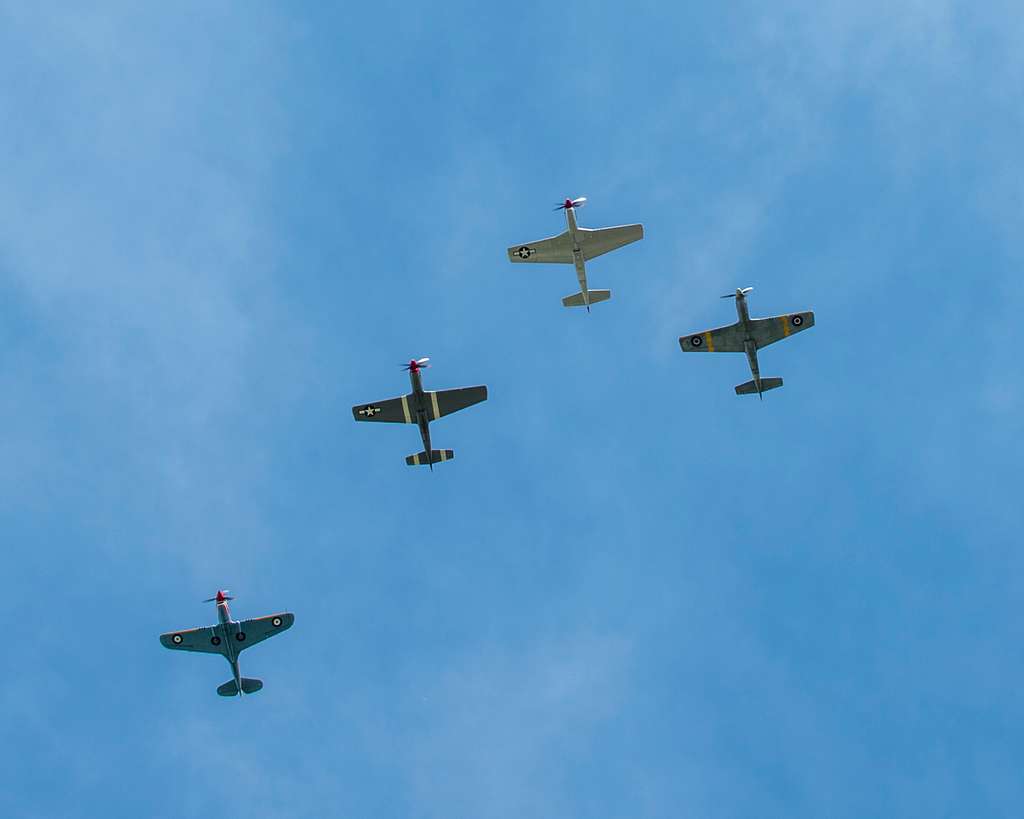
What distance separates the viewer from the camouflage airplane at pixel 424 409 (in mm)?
101625

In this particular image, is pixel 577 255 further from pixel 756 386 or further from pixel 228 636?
pixel 228 636

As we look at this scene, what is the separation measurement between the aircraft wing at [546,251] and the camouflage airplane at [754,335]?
49.4 ft

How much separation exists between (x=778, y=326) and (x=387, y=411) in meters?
35.6

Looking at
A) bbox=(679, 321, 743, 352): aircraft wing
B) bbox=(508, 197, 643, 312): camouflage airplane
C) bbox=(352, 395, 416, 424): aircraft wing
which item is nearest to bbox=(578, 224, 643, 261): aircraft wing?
bbox=(508, 197, 643, 312): camouflage airplane

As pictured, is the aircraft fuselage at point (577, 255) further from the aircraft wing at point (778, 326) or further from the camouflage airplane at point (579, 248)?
the aircraft wing at point (778, 326)

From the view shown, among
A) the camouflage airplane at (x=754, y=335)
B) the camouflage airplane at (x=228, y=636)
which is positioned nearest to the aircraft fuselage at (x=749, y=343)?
the camouflage airplane at (x=754, y=335)

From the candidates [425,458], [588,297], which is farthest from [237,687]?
[588,297]

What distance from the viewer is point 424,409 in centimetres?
10156

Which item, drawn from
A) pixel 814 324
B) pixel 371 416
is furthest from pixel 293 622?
pixel 814 324

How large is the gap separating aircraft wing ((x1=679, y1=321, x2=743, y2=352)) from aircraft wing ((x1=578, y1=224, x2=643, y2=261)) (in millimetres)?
10756

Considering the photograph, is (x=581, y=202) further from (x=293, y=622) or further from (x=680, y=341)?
(x=293, y=622)

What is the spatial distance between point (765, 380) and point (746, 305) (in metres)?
6.88

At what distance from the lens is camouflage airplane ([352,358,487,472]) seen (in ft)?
333

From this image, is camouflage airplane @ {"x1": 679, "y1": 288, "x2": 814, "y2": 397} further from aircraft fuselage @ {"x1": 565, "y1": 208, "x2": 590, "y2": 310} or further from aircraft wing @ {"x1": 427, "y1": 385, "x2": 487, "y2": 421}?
aircraft wing @ {"x1": 427, "y1": 385, "x2": 487, "y2": 421}
